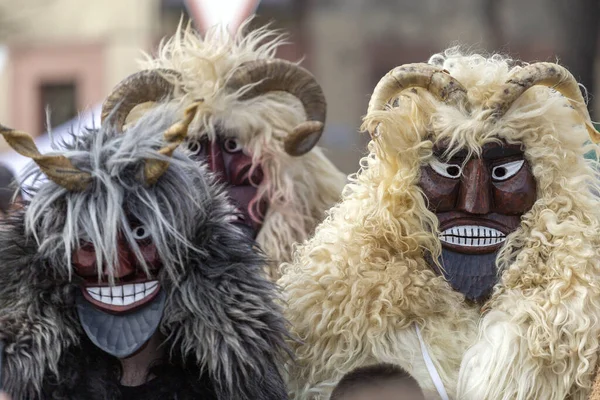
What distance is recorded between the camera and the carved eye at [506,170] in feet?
10.2

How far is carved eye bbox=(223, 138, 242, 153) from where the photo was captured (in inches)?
157

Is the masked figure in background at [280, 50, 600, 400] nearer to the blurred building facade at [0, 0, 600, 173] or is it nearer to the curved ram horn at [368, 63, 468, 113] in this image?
the curved ram horn at [368, 63, 468, 113]

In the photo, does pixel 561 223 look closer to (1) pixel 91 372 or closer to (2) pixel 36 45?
(1) pixel 91 372

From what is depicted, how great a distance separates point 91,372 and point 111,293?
0.22 metres

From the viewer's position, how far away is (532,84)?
10.1ft

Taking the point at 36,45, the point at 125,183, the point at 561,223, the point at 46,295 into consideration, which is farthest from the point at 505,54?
the point at 36,45

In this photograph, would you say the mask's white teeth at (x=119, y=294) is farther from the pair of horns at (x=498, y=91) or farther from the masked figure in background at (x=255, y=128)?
the masked figure in background at (x=255, y=128)

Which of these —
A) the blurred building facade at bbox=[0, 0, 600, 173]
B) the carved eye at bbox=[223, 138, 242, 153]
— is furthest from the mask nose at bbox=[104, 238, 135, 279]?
the blurred building facade at bbox=[0, 0, 600, 173]

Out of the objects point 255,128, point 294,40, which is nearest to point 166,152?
point 255,128

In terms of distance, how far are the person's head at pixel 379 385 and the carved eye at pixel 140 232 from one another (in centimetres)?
66

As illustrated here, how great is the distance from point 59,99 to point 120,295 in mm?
12046

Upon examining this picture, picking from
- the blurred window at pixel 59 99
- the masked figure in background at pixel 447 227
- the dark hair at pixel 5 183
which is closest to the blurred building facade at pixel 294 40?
the blurred window at pixel 59 99

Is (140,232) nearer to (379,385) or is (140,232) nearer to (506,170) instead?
(379,385)

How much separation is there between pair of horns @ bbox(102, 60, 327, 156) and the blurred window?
1054cm
